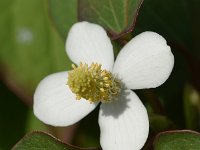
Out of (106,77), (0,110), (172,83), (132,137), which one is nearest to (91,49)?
(106,77)

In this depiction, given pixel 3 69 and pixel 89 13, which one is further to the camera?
pixel 3 69

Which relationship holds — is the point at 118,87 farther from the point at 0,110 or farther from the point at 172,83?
the point at 0,110

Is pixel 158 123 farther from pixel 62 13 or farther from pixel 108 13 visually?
pixel 62 13

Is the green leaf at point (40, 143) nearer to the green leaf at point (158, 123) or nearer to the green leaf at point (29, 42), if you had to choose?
the green leaf at point (158, 123)

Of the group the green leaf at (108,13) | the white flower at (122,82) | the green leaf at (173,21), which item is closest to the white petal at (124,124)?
the white flower at (122,82)

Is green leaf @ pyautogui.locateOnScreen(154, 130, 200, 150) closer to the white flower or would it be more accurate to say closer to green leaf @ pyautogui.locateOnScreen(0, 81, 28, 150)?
the white flower

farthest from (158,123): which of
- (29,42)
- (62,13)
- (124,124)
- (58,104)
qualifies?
(29,42)
